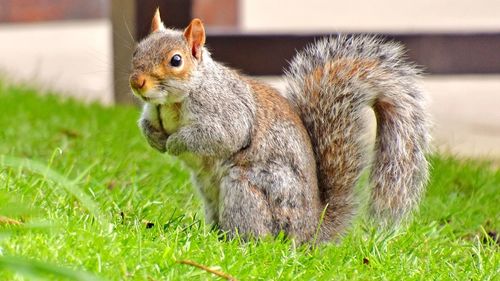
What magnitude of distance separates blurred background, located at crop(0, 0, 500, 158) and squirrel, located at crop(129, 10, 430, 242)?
0.36m

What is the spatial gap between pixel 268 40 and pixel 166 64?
288 cm

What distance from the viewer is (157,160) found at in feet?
14.0

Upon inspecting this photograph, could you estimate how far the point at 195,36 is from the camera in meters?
3.03

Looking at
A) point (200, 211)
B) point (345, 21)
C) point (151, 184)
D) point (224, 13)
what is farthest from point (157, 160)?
point (345, 21)

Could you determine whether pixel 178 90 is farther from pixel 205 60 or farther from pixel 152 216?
pixel 152 216

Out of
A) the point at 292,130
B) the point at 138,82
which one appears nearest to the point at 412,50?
the point at 292,130

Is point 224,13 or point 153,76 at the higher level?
point 153,76

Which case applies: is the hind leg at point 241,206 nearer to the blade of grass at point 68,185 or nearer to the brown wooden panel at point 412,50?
the blade of grass at point 68,185

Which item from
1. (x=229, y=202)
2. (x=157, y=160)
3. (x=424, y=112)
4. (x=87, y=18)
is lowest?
(x=87, y=18)

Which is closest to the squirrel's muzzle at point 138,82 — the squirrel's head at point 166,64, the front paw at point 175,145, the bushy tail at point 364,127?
the squirrel's head at point 166,64

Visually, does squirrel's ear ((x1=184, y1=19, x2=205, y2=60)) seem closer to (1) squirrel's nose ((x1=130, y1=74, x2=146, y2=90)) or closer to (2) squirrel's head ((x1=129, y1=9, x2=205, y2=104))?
(2) squirrel's head ((x1=129, y1=9, x2=205, y2=104))

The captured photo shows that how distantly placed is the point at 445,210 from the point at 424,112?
65 cm

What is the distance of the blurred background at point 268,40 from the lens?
18.9 ft

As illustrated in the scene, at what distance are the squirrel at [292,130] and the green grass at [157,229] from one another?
0.10m
